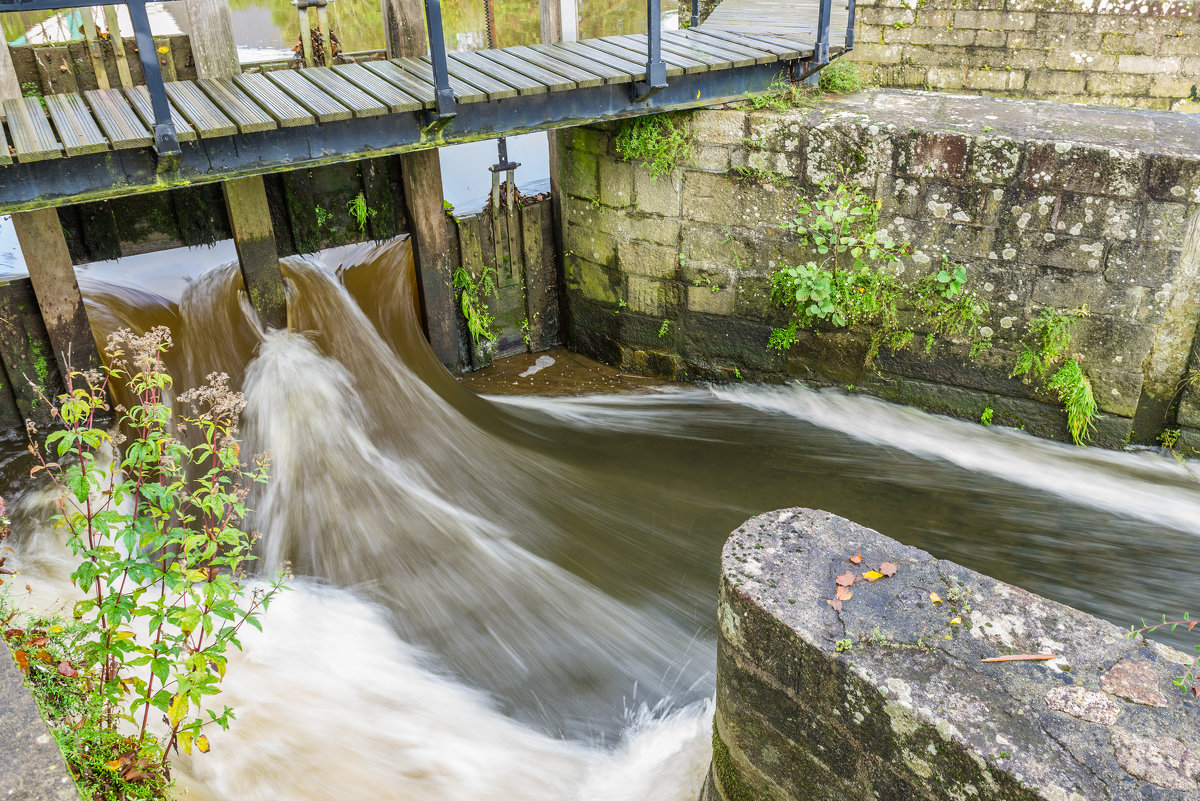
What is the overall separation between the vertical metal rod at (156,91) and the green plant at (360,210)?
1848 millimetres

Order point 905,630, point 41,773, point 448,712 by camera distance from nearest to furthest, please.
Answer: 1. point 41,773
2. point 905,630
3. point 448,712

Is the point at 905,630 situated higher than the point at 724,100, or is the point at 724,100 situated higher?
the point at 724,100

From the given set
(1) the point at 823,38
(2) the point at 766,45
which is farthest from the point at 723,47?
(1) the point at 823,38

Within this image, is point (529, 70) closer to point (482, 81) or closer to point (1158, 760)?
point (482, 81)

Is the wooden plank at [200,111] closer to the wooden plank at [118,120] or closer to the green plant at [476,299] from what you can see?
the wooden plank at [118,120]

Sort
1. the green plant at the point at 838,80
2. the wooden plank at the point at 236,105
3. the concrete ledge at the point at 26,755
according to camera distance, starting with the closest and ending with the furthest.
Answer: the concrete ledge at the point at 26,755 → the wooden plank at the point at 236,105 → the green plant at the point at 838,80

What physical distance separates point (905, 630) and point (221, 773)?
8.11 feet

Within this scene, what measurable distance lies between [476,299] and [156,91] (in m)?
2.98

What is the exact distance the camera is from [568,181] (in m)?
6.18

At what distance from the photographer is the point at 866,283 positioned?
5.32 m

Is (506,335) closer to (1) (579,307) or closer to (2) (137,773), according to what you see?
(1) (579,307)

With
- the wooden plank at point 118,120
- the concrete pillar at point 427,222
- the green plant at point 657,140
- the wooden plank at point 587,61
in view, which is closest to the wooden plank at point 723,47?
the green plant at point 657,140

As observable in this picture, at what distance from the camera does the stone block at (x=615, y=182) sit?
227 inches

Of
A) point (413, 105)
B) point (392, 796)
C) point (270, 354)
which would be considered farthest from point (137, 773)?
point (270, 354)
